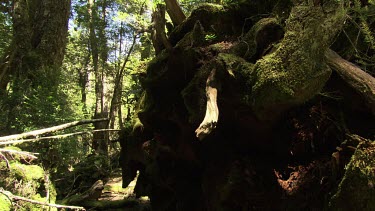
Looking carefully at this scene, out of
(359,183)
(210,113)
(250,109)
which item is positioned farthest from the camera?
(250,109)

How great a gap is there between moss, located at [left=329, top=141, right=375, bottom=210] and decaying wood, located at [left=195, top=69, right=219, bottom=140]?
1312mm

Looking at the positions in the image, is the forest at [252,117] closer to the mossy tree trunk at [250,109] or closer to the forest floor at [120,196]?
the mossy tree trunk at [250,109]

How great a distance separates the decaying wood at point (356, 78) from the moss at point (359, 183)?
22.9 inches

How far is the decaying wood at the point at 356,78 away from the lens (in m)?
3.29

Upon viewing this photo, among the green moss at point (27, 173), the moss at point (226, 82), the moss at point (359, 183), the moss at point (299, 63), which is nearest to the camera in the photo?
the moss at point (359, 183)

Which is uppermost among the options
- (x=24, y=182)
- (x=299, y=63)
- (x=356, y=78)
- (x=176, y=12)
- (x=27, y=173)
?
(x=176, y=12)

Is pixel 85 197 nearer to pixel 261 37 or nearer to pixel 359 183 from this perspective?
pixel 261 37

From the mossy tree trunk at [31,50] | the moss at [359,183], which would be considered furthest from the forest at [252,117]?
the mossy tree trunk at [31,50]

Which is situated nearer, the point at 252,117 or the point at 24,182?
the point at 252,117

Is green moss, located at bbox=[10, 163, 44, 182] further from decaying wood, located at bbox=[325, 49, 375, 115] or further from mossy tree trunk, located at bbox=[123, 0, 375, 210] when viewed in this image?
decaying wood, located at bbox=[325, 49, 375, 115]

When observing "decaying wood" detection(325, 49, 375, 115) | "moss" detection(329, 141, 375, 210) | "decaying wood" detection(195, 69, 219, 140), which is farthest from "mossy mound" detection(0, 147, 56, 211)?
"decaying wood" detection(325, 49, 375, 115)

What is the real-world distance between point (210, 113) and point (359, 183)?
58.0 inches

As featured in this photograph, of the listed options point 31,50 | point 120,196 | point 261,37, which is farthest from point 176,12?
point 120,196

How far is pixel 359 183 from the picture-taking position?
283 cm
